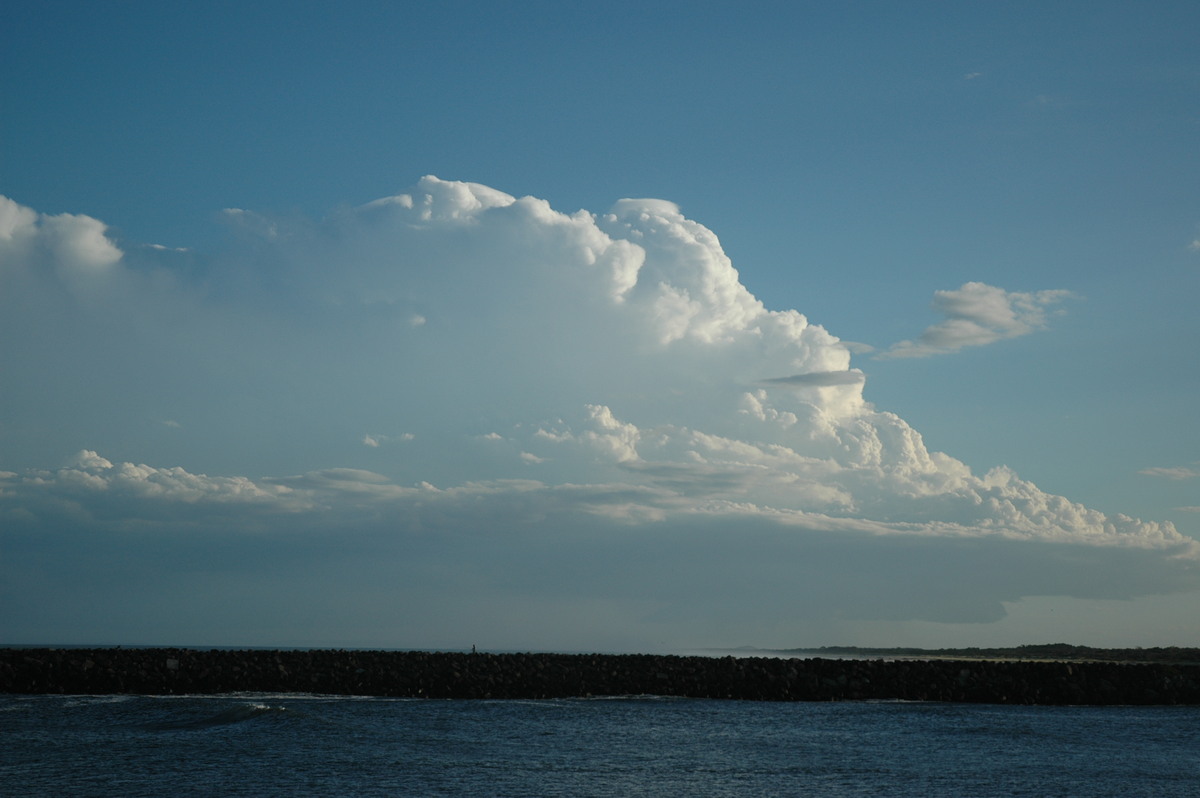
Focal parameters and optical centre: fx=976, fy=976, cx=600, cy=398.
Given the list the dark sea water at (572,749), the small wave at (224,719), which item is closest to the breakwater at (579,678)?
the dark sea water at (572,749)

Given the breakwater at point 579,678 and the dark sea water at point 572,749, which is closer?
the dark sea water at point 572,749

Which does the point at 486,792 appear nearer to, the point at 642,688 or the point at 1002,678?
the point at 642,688

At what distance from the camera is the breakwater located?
47312mm

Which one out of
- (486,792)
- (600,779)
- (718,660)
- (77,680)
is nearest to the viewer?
(486,792)

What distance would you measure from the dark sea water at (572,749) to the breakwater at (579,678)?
10.7 ft

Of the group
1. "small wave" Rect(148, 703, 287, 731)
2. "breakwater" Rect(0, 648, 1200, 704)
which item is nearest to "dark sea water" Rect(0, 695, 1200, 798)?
"small wave" Rect(148, 703, 287, 731)

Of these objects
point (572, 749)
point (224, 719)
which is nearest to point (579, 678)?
point (224, 719)

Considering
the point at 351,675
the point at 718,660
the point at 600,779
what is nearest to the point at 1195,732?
the point at 718,660

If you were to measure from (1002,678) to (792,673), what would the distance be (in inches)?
431

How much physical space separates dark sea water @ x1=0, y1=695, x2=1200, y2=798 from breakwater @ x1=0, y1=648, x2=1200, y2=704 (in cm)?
327

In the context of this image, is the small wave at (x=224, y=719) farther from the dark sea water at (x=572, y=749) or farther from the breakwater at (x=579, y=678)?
the breakwater at (x=579, y=678)

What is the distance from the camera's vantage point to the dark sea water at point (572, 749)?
80.7 ft

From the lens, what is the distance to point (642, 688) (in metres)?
48.9

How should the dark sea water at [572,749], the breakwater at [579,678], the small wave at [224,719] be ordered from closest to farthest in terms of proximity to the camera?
1. the dark sea water at [572,749]
2. the small wave at [224,719]
3. the breakwater at [579,678]
